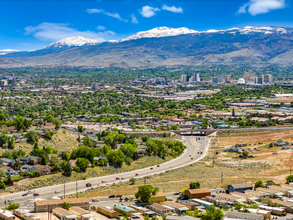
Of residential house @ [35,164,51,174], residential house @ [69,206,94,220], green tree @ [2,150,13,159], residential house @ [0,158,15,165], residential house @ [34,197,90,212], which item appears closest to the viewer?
residential house @ [69,206,94,220]

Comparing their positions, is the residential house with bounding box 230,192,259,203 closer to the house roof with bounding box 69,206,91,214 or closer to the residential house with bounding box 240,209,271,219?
the residential house with bounding box 240,209,271,219

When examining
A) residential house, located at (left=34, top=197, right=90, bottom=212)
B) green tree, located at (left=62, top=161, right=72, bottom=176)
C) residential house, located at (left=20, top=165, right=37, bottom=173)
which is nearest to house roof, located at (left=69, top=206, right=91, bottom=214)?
residential house, located at (left=34, top=197, right=90, bottom=212)

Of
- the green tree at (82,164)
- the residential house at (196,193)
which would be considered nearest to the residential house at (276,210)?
the residential house at (196,193)

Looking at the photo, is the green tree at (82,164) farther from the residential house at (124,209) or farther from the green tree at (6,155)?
the residential house at (124,209)

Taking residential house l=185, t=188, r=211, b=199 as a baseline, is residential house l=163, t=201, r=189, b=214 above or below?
below

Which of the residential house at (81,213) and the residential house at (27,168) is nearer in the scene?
the residential house at (81,213)

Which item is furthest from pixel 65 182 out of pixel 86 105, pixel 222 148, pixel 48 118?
pixel 86 105
